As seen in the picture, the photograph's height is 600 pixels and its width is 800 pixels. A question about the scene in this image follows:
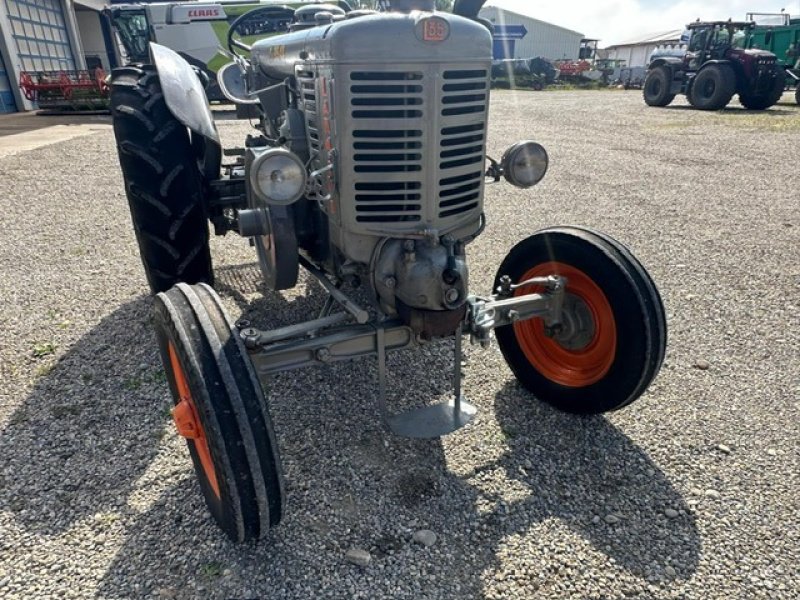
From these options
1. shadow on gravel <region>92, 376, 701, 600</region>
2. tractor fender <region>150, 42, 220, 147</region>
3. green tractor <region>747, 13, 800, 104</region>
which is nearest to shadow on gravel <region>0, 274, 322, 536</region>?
shadow on gravel <region>92, 376, 701, 600</region>

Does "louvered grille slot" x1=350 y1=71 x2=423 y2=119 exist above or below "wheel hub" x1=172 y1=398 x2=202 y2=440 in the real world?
above

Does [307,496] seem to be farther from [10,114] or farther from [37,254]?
[10,114]

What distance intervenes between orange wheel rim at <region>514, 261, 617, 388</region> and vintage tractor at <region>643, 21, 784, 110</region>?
604 inches

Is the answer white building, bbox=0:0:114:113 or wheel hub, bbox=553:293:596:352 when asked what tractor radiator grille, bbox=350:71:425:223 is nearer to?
wheel hub, bbox=553:293:596:352

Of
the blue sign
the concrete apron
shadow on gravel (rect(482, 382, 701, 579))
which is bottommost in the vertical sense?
the concrete apron

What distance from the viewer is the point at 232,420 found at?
5.87 ft

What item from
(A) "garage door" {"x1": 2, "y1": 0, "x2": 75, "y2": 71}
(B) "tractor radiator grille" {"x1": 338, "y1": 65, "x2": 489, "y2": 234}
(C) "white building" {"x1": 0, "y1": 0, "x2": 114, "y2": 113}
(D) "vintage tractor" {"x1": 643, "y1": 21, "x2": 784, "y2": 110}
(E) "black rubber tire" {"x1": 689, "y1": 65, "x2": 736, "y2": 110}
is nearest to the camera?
(B) "tractor radiator grille" {"x1": 338, "y1": 65, "x2": 489, "y2": 234}

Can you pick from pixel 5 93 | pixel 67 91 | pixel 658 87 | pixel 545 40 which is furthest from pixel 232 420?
pixel 545 40

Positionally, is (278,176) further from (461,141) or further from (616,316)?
(616,316)

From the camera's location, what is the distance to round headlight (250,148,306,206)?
6.49 feet

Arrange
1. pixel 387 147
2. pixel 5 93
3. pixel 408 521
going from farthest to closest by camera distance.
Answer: pixel 5 93, pixel 408 521, pixel 387 147

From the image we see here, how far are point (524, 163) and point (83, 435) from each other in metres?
2.30

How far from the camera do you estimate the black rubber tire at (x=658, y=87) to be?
16.8m

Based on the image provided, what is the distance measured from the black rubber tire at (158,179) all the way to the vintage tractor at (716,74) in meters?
15.8
